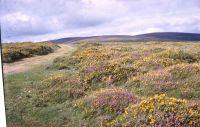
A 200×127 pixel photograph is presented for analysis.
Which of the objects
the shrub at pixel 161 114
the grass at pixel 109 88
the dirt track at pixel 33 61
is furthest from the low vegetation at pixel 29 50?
the shrub at pixel 161 114

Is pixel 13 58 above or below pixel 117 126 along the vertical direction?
above

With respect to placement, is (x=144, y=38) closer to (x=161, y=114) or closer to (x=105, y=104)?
(x=105, y=104)

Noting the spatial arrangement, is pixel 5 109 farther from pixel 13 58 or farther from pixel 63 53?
pixel 63 53

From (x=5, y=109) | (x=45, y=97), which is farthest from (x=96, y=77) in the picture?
(x=5, y=109)

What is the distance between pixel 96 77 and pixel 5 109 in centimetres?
448

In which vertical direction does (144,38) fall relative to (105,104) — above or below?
above

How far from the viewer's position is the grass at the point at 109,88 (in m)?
12.6

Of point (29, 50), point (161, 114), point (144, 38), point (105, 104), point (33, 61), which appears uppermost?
point (144, 38)

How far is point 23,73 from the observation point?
1792 centimetres

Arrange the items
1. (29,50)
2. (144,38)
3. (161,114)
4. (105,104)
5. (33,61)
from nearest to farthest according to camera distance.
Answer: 1. (161,114)
2. (144,38)
3. (105,104)
4. (33,61)
5. (29,50)

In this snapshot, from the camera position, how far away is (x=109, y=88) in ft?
52.4

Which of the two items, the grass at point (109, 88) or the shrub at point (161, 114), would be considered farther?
the grass at point (109, 88)

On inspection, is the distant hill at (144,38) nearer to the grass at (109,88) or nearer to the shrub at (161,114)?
the grass at (109,88)

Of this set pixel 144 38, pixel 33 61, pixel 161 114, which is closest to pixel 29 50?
pixel 33 61
